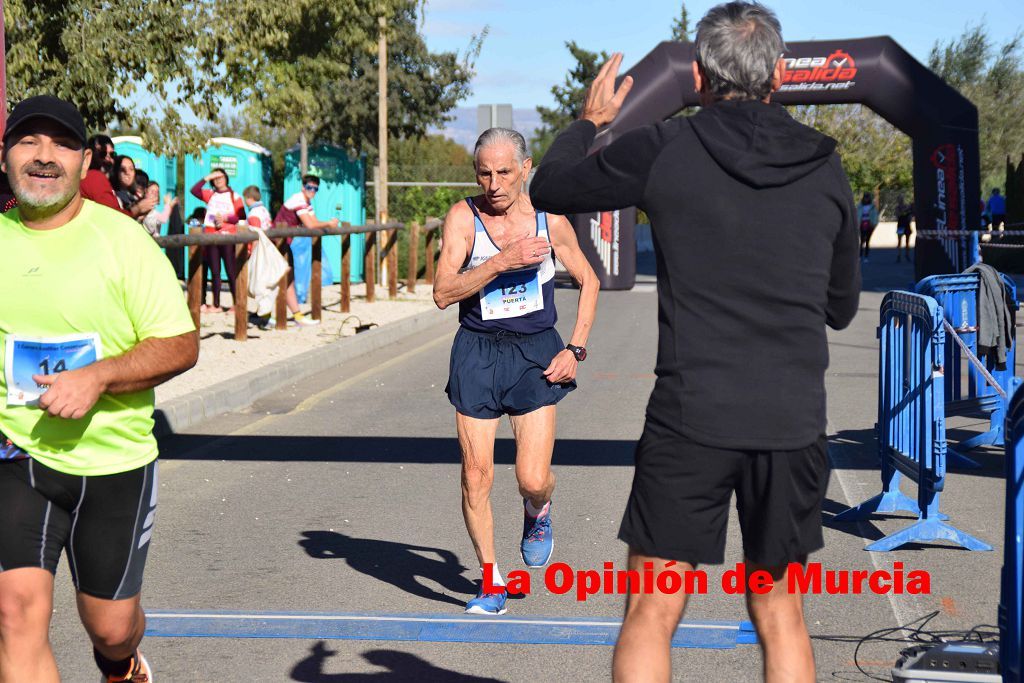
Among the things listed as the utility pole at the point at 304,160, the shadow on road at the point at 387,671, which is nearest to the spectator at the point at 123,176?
the shadow on road at the point at 387,671

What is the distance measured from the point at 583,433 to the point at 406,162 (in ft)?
157

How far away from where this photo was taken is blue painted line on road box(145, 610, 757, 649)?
5.21 metres

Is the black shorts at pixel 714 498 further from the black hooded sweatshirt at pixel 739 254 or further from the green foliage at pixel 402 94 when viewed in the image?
the green foliage at pixel 402 94

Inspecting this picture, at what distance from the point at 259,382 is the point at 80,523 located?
8.45 meters

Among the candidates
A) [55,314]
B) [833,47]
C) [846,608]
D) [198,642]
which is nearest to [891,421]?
[846,608]

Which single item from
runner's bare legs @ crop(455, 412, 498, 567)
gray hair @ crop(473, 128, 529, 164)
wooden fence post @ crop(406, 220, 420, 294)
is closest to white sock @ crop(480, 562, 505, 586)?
runner's bare legs @ crop(455, 412, 498, 567)

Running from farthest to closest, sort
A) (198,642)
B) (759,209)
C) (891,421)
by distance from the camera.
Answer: (891,421) < (198,642) < (759,209)

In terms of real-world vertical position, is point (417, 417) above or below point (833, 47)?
below

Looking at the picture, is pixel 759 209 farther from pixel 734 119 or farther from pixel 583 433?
pixel 583 433

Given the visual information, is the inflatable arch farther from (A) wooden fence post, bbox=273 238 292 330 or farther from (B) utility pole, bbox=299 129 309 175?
(A) wooden fence post, bbox=273 238 292 330

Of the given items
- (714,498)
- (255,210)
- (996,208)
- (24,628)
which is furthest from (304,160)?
(714,498)

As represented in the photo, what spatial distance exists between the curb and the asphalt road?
0.52 ft

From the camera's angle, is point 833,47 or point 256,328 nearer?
point 256,328

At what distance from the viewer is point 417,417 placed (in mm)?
10930
